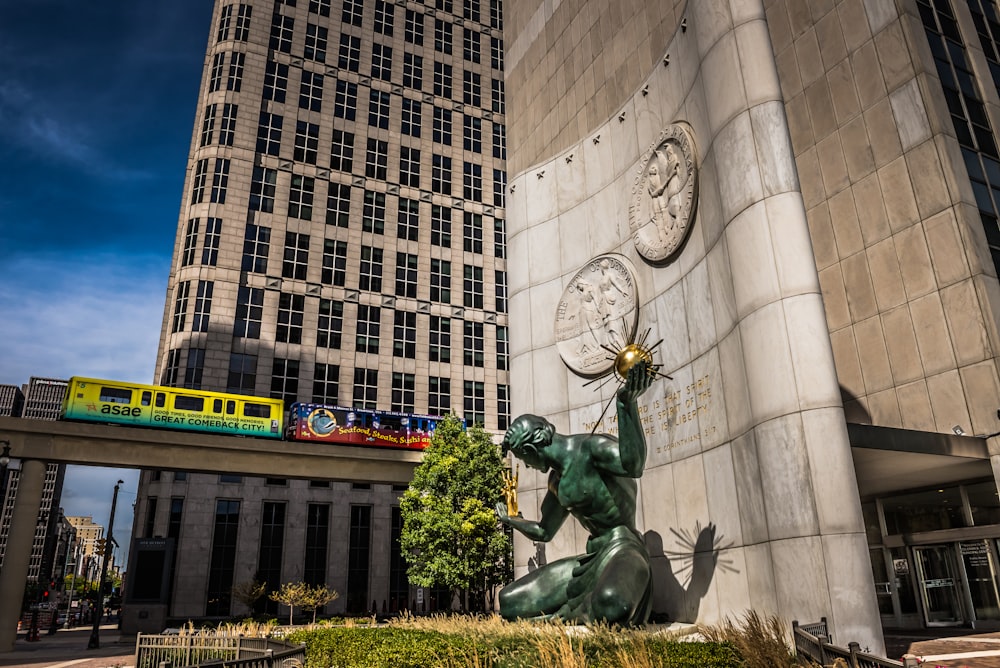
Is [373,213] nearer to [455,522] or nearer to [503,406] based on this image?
[503,406]

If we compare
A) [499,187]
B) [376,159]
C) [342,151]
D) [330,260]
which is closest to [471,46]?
[499,187]

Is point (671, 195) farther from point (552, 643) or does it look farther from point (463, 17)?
point (463, 17)

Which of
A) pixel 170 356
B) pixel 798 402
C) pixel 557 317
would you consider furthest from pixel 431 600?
pixel 798 402

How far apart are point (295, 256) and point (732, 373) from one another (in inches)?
1964

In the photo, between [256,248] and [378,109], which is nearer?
[256,248]

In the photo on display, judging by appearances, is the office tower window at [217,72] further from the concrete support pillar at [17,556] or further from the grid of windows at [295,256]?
the concrete support pillar at [17,556]

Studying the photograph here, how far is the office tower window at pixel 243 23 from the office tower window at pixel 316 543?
1616 inches

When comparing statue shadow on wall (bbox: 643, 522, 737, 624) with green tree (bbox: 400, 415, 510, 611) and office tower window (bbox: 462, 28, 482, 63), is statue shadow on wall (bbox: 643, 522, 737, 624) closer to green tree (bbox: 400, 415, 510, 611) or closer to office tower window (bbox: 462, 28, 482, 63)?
green tree (bbox: 400, 415, 510, 611)

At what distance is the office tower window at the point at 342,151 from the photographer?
61.6 metres

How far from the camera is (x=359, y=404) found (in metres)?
56.2

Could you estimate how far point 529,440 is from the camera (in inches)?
519

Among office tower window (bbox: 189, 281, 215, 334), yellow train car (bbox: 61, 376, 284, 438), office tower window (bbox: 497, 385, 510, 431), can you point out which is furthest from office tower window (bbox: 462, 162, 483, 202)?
yellow train car (bbox: 61, 376, 284, 438)

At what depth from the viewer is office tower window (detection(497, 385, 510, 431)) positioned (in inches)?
2454

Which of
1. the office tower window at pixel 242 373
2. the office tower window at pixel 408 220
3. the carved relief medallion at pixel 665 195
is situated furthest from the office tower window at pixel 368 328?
the carved relief medallion at pixel 665 195
